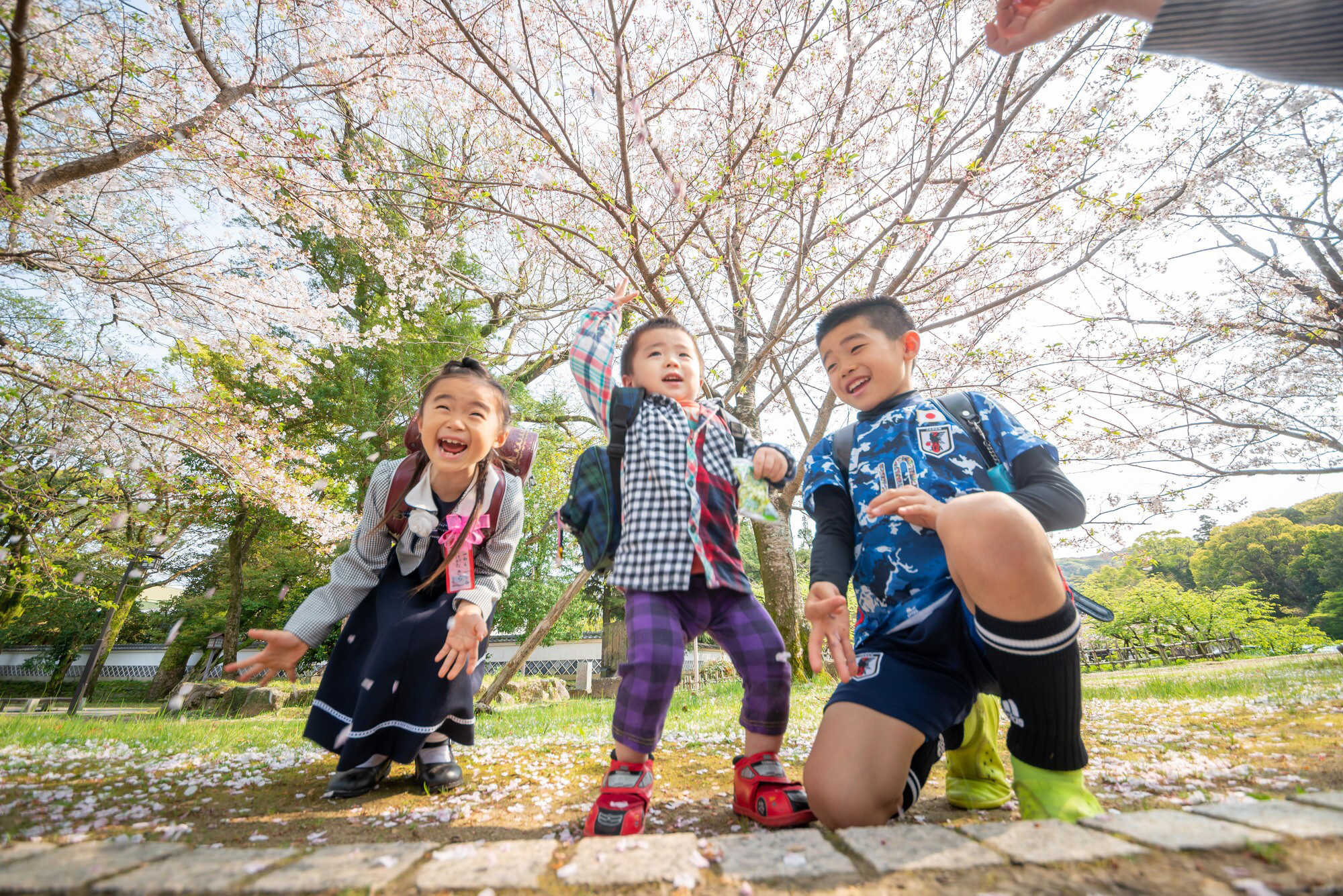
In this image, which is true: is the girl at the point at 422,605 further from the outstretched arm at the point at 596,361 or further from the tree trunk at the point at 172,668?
the tree trunk at the point at 172,668

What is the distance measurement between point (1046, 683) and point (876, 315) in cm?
152

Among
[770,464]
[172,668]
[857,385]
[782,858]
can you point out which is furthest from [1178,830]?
[172,668]

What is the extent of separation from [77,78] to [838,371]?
7606 millimetres

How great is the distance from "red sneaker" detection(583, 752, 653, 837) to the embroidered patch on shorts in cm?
80

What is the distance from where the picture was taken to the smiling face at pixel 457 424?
8.55 feet

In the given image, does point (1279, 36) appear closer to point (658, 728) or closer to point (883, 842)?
point (883, 842)

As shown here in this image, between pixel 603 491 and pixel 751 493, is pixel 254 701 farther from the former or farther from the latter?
pixel 751 493

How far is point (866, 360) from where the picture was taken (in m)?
2.33

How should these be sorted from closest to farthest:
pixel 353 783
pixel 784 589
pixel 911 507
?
1. pixel 911 507
2. pixel 353 783
3. pixel 784 589

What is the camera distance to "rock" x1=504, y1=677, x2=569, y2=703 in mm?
12031

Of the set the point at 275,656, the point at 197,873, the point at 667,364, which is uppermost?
the point at 667,364

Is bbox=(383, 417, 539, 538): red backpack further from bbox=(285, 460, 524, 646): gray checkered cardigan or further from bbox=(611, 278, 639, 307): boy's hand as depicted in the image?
bbox=(611, 278, 639, 307): boy's hand

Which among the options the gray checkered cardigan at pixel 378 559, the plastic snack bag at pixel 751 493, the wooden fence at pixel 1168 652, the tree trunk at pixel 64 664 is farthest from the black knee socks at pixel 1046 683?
the tree trunk at pixel 64 664

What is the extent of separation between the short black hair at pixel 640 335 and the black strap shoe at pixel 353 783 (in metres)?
2.10
